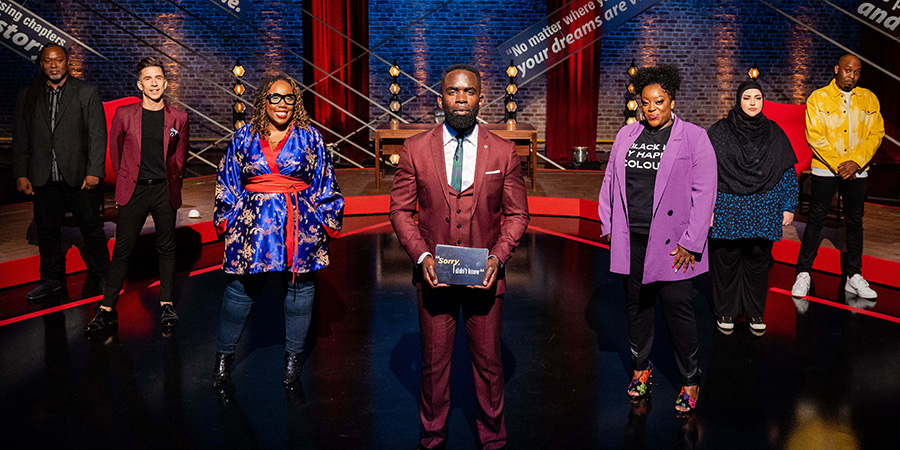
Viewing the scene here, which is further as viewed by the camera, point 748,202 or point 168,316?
point 168,316

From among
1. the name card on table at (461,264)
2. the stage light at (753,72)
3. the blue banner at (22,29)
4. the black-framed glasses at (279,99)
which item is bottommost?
the name card on table at (461,264)

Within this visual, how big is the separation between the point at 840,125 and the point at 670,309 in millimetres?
1726

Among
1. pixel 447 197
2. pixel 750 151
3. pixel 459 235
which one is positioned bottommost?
pixel 459 235

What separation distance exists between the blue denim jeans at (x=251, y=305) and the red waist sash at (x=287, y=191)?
158 mm

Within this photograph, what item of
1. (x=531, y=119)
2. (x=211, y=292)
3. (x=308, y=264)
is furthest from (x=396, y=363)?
(x=531, y=119)

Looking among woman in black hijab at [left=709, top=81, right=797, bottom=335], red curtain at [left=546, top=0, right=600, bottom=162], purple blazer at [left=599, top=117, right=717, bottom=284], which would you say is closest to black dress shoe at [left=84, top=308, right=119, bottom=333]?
purple blazer at [left=599, top=117, right=717, bottom=284]

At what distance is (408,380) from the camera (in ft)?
8.89

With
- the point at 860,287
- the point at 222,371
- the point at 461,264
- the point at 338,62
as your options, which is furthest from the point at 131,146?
the point at 338,62

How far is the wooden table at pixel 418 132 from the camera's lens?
6211 mm

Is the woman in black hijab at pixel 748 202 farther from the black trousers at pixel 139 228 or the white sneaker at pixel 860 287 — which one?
the black trousers at pixel 139 228

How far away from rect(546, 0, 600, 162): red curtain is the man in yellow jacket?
5.30m

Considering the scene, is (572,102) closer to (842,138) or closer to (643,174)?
(842,138)

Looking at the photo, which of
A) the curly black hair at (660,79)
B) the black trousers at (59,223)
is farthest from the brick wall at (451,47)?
the curly black hair at (660,79)

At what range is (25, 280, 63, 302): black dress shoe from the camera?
140 inches
